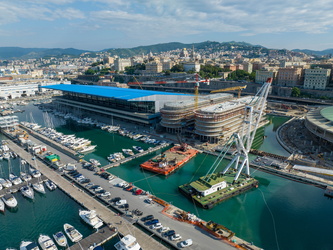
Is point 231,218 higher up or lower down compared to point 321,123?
lower down

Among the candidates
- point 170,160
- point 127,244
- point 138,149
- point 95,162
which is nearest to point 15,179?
point 95,162

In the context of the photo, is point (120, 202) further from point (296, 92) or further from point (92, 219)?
point (296, 92)

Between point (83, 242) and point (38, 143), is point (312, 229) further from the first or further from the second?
point (38, 143)

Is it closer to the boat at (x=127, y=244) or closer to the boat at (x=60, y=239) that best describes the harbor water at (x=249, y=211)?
the boat at (x=60, y=239)

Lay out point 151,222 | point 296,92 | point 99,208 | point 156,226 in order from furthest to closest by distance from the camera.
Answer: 1. point 296,92
2. point 99,208
3. point 151,222
4. point 156,226

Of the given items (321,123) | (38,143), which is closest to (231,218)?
(321,123)
